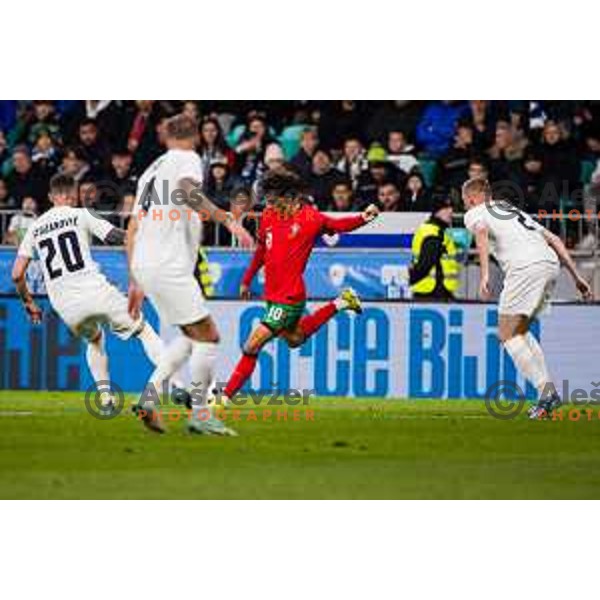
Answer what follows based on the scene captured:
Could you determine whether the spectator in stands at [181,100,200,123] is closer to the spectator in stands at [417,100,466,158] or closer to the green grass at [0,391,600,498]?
the spectator in stands at [417,100,466,158]

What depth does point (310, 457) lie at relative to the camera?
46.5 ft

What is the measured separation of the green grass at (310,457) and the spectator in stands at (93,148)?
20.8 ft

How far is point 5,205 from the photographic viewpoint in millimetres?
23469

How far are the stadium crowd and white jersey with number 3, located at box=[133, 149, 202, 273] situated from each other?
7097 mm

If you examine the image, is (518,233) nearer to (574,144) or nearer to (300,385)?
(300,385)

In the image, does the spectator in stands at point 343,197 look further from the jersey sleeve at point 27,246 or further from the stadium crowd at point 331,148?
the jersey sleeve at point 27,246

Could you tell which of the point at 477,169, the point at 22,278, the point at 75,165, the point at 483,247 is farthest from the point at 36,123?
the point at 483,247

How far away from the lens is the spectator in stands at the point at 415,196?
2256cm

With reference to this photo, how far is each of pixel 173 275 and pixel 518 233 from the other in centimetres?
401

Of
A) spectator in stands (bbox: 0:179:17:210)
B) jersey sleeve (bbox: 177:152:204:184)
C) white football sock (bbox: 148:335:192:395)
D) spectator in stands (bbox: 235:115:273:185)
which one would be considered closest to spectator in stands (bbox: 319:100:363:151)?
spectator in stands (bbox: 235:115:273:185)

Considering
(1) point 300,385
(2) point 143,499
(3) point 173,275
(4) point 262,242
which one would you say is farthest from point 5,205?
(2) point 143,499

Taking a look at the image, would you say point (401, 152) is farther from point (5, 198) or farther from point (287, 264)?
point (287, 264)

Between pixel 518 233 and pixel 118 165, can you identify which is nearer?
pixel 518 233

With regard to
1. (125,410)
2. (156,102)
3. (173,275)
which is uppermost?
(156,102)
